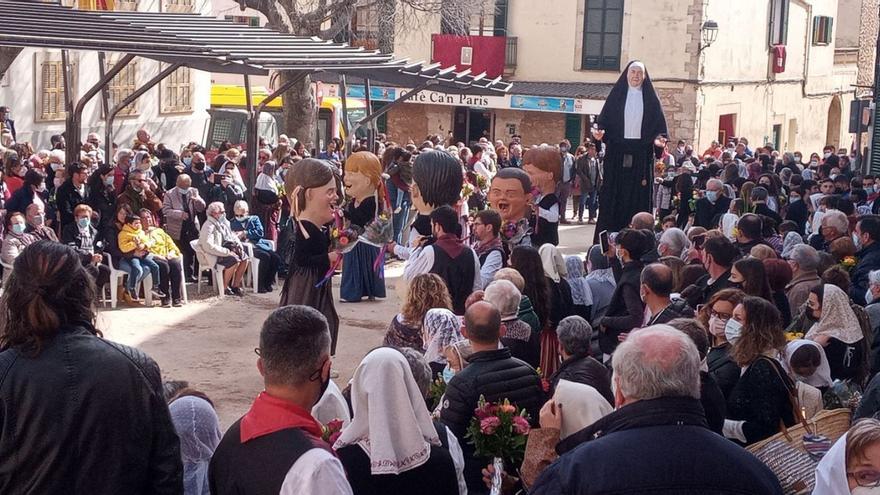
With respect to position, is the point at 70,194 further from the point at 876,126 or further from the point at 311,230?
the point at 876,126

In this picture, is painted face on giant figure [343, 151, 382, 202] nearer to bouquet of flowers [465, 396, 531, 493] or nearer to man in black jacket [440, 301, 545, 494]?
man in black jacket [440, 301, 545, 494]

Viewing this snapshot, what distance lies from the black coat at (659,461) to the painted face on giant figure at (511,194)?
6275 mm

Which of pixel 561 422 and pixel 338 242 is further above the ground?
pixel 338 242

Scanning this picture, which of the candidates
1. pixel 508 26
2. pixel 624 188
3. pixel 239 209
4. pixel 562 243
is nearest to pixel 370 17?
pixel 508 26

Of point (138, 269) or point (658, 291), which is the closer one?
point (658, 291)


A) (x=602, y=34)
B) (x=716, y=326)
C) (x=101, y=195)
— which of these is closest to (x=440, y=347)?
(x=716, y=326)

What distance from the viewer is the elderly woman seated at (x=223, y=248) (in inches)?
539

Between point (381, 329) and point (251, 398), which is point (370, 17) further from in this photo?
point (251, 398)

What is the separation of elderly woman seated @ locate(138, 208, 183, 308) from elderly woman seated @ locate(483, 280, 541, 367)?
23.5ft

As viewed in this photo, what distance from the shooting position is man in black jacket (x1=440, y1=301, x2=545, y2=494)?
5.41m

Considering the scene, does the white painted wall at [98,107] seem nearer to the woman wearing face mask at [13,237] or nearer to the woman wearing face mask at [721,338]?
the woman wearing face mask at [13,237]

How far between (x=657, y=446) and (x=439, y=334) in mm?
3370

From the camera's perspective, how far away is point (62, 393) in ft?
11.9

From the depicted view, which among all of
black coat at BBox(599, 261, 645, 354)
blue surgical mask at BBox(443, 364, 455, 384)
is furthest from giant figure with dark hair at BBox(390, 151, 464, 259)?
blue surgical mask at BBox(443, 364, 455, 384)
